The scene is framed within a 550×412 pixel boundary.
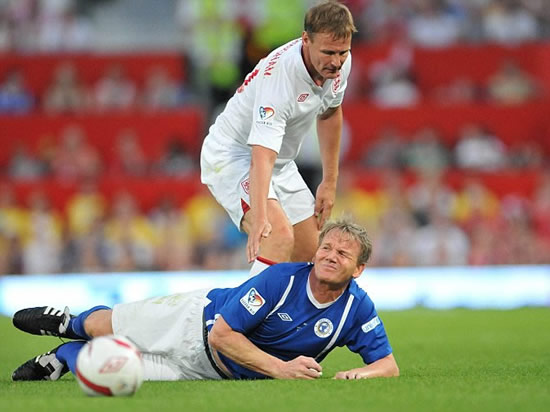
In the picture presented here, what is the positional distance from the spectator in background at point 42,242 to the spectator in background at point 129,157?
1.69 meters

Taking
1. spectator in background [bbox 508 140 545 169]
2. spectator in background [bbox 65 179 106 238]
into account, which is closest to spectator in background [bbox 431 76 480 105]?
spectator in background [bbox 508 140 545 169]

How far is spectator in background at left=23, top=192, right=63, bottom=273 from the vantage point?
15203 millimetres

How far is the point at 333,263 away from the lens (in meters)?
6.39

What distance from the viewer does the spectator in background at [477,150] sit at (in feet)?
57.2

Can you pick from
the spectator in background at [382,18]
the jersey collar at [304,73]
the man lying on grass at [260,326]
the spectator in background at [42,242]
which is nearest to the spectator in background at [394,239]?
the spectator in background at [42,242]

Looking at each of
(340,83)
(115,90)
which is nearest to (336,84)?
(340,83)

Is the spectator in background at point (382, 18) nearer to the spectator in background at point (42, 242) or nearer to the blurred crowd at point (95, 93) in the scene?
the blurred crowd at point (95, 93)

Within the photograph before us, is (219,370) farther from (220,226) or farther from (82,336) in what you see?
(220,226)

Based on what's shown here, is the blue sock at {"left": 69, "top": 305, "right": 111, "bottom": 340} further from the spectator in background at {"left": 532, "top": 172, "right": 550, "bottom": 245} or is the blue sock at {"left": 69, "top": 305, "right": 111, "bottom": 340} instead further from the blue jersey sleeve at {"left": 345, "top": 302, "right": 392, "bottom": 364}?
the spectator in background at {"left": 532, "top": 172, "right": 550, "bottom": 245}

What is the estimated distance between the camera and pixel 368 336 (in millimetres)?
6605

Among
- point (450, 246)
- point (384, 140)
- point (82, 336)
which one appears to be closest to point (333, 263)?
point (82, 336)

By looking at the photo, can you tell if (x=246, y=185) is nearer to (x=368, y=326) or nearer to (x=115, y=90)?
(x=368, y=326)

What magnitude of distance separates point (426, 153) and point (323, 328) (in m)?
11.0

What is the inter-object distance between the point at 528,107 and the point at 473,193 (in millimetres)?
2464
